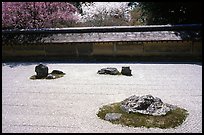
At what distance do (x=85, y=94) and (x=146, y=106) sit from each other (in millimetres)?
3240

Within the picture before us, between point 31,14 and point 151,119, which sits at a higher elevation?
point 31,14

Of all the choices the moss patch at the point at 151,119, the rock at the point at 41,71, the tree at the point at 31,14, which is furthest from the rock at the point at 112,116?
the tree at the point at 31,14

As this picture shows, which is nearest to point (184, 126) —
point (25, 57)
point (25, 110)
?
point (25, 110)

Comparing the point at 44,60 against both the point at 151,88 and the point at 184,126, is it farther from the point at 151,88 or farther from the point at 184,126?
the point at 184,126

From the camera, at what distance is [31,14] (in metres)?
24.4

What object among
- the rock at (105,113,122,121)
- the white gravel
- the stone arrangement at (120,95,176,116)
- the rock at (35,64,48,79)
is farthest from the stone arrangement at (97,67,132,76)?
the rock at (105,113,122,121)

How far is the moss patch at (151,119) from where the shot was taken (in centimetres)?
754

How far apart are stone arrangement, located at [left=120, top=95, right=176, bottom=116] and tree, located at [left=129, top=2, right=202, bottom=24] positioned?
54.8 ft

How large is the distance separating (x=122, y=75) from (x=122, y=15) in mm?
20985

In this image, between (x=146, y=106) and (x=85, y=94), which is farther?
(x=85, y=94)

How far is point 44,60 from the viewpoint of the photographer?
20.4 metres

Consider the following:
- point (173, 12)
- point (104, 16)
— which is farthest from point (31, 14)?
point (173, 12)

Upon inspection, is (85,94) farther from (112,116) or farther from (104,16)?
(104,16)

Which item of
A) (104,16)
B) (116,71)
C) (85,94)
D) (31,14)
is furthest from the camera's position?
(104,16)
